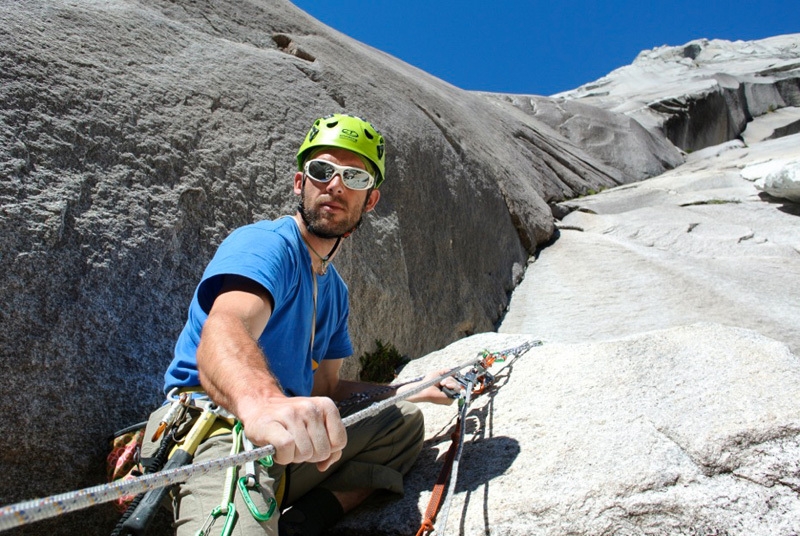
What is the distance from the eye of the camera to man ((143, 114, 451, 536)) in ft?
6.92

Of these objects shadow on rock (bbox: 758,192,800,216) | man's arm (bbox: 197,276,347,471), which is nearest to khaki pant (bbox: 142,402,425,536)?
man's arm (bbox: 197,276,347,471)

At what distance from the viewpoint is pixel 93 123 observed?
450cm

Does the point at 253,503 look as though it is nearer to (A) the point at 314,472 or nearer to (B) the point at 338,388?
(A) the point at 314,472

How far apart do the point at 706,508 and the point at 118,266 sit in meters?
3.81

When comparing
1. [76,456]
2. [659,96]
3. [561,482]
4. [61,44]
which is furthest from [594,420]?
[659,96]

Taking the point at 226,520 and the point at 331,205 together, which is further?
the point at 331,205

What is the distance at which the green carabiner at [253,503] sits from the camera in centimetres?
250

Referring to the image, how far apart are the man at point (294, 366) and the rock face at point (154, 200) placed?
0.82 metres

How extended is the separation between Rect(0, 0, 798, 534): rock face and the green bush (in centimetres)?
19

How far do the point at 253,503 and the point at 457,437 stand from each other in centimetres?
171

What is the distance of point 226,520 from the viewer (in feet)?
7.92

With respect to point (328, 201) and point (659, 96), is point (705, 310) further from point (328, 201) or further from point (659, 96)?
point (659, 96)

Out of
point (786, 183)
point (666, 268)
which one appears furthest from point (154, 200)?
point (786, 183)

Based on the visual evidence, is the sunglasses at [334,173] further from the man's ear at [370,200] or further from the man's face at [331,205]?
the man's ear at [370,200]
